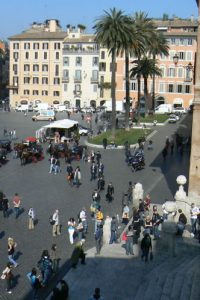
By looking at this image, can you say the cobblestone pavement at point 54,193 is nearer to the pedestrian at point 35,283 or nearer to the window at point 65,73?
the pedestrian at point 35,283

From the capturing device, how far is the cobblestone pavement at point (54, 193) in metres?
20.5

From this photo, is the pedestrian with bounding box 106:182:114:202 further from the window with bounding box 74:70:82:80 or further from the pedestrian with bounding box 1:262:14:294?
the window with bounding box 74:70:82:80

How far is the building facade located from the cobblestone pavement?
40.3 meters

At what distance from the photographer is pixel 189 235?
66.4ft

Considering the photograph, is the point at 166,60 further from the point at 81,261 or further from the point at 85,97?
the point at 81,261

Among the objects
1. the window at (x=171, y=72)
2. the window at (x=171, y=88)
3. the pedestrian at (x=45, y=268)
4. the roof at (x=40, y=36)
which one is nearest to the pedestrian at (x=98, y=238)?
the pedestrian at (x=45, y=268)

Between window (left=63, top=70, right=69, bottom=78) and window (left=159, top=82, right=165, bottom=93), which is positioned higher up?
window (left=63, top=70, right=69, bottom=78)

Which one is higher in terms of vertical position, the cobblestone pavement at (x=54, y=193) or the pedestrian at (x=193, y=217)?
the pedestrian at (x=193, y=217)

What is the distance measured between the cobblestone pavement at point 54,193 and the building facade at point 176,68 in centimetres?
4032

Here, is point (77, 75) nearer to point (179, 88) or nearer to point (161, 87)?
point (161, 87)

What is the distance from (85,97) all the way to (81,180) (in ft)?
224

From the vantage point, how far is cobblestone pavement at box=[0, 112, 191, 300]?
2045 cm

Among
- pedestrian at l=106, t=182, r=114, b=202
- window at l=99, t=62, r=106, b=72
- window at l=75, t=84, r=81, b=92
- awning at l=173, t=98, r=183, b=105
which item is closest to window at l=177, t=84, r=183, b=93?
awning at l=173, t=98, r=183, b=105

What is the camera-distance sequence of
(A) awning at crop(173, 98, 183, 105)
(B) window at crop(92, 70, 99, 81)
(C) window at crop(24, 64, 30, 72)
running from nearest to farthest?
(A) awning at crop(173, 98, 183, 105)
(B) window at crop(92, 70, 99, 81)
(C) window at crop(24, 64, 30, 72)
